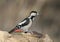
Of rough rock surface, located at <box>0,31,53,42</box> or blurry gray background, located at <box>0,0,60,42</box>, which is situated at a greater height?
rough rock surface, located at <box>0,31,53,42</box>

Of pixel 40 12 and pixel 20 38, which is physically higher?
pixel 20 38

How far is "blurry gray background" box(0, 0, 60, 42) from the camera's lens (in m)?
8.97

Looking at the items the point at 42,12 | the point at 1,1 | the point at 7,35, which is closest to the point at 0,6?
the point at 1,1

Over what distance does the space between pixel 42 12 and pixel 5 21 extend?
105cm

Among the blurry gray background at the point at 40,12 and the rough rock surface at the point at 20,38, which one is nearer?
the rough rock surface at the point at 20,38

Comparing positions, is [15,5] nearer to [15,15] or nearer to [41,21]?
[15,15]

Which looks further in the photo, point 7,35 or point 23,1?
point 23,1

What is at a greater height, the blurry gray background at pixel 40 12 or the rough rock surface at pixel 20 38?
the rough rock surface at pixel 20 38

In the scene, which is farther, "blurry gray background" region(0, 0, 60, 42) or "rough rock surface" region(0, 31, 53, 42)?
"blurry gray background" region(0, 0, 60, 42)

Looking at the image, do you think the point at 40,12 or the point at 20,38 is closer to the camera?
the point at 20,38

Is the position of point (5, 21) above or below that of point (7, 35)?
below

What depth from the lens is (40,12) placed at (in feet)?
29.6

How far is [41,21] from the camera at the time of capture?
29.6 ft

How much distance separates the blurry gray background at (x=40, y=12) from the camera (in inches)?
353
